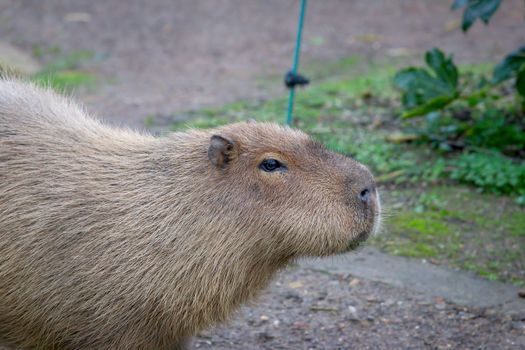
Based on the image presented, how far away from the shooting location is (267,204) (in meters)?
3.21

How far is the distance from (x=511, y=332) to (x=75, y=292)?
2.16 metres

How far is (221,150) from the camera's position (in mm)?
3262

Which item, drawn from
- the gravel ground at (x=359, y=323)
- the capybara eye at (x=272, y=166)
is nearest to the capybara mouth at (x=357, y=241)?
the capybara eye at (x=272, y=166)

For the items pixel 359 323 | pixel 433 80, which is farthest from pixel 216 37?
pixel 359 323

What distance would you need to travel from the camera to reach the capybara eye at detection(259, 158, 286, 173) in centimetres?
326

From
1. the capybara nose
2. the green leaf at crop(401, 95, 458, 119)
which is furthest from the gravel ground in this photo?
the green leaf at crop(401, 95, 458, 119)

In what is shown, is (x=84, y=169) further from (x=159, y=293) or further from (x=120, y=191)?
(x=159, y=293)

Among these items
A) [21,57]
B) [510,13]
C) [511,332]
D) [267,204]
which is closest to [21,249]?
[267,204]

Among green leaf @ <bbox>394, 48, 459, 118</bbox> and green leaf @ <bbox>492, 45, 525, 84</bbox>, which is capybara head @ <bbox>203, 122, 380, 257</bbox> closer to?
green leaf @ <bbox>394, 48, 459, 118</bbox>

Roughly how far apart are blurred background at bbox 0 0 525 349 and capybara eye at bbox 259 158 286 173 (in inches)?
42.9

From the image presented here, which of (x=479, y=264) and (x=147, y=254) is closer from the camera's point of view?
(x=147, y=254)

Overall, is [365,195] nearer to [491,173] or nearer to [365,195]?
[365,195]

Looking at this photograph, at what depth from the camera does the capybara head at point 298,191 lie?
3.16 m

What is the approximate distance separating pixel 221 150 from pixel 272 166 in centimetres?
22
